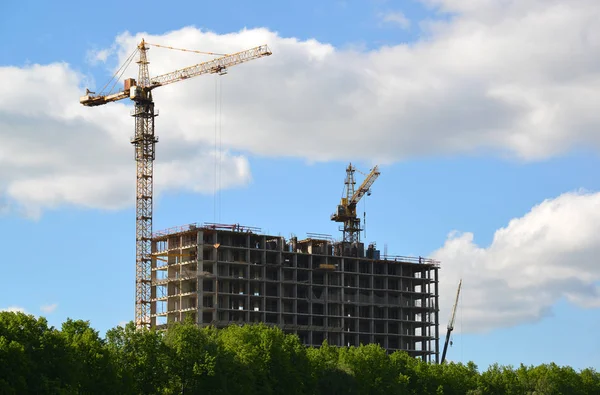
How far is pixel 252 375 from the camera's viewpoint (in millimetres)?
165000

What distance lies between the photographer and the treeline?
132m

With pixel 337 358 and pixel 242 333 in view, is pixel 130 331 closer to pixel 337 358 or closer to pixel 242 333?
pixel 242 333

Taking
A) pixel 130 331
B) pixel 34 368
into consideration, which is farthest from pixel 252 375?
pixel 34 368

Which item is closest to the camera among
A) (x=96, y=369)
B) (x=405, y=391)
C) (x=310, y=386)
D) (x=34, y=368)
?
(x=34, y=368)

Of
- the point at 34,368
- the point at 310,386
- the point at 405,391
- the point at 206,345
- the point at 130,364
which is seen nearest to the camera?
the point at 34,368

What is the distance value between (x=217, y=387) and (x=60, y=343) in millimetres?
29850

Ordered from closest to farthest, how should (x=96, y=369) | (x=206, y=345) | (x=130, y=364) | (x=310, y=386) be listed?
1. (x=96, y=369)
2. (x=130, y=364)
3. (x=206, y=345)
4. (x=310, y=386)

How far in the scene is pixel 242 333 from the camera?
18238cm

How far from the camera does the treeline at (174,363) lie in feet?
434

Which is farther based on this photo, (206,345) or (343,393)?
(343,393)

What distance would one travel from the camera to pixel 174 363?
158m

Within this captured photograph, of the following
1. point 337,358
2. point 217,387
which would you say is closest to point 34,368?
point 217,387

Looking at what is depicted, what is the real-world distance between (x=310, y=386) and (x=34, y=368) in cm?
5713

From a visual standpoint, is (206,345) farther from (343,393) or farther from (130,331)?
(343,393)
